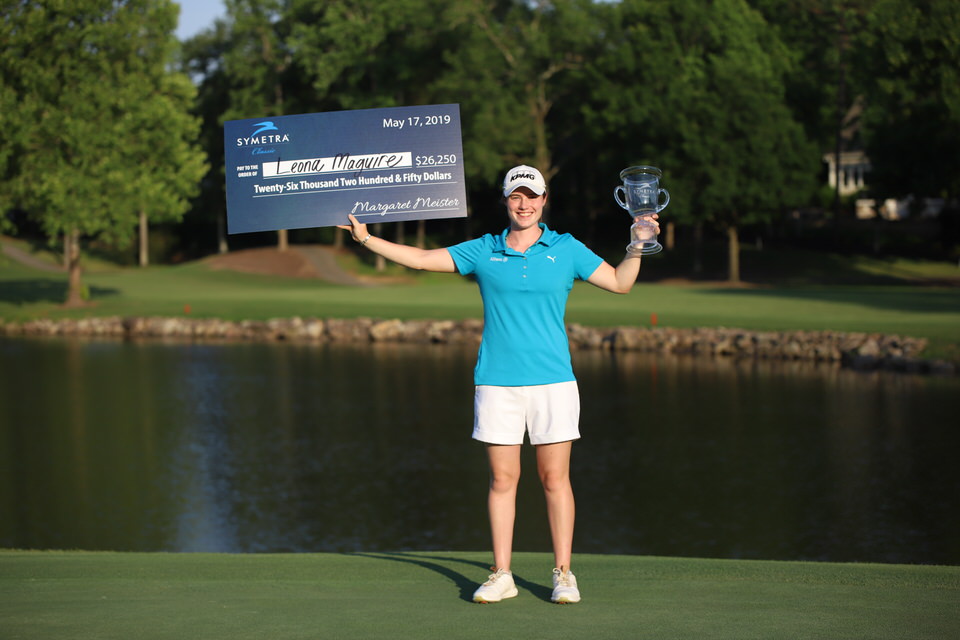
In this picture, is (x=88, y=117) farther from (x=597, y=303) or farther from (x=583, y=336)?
(x=583, y=336)

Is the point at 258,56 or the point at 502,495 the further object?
the point at 258,56

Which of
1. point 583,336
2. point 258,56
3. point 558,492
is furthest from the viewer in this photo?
point 258,56

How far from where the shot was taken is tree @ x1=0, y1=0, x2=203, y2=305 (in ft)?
135

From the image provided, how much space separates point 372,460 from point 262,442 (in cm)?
260

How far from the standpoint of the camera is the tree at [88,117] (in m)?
41.1

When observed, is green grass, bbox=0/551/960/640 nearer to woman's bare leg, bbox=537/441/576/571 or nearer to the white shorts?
woman's bare leg, bbox=537/441/576/571

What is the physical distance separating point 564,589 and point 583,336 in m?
28.5

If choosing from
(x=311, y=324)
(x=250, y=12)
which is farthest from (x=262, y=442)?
(x=250, y=12)

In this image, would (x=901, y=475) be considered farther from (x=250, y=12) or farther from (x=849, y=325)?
(x=250, y=12)

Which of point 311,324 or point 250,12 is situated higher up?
point 250,12

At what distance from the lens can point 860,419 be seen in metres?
21.7

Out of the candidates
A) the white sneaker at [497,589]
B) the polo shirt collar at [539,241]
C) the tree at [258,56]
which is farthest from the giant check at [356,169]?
the tree at [258,56]

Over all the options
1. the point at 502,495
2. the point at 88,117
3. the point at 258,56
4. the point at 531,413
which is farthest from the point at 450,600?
the point at 258,56

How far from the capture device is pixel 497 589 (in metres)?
6.69
